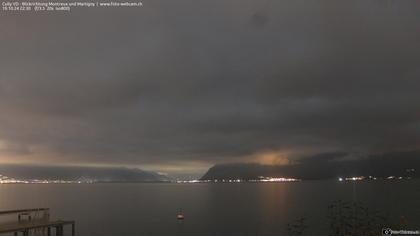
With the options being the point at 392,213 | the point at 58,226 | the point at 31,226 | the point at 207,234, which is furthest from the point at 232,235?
the point at 392,213

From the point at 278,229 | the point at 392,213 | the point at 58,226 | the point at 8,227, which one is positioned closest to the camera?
the point at 8,227

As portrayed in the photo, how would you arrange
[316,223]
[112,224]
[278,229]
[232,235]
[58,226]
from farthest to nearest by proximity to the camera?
[112,224], [316,223], [278,229], [232,235], [58,226]

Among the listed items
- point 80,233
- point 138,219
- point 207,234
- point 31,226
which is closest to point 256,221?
point 207,234

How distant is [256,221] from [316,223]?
15.0 m

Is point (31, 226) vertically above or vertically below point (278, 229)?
above

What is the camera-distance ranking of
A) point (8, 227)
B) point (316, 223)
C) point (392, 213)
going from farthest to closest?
point (392, 213), point (316, 223), point (8, 227)

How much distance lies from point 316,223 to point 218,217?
28.9 meters

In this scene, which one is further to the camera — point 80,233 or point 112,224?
point 112,224

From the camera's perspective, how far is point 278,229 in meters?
85.1

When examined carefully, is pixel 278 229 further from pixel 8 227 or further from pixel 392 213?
pixel 8 227

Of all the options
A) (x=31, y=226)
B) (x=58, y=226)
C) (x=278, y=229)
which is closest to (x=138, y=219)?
(x=278, y=229)

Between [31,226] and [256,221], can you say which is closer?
[31,226]

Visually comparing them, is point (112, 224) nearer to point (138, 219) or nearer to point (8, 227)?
point (138, 219)

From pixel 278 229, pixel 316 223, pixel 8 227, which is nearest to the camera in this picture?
pixel 8 227
